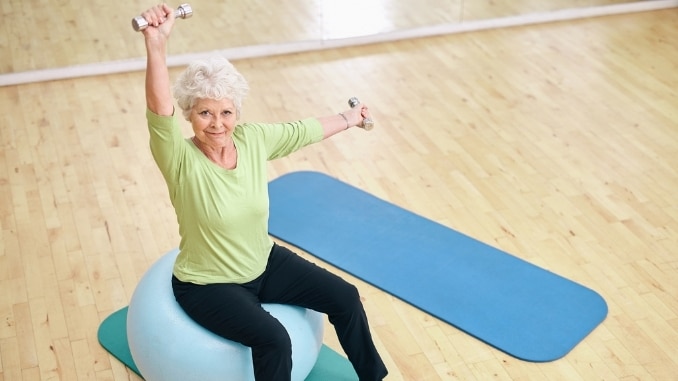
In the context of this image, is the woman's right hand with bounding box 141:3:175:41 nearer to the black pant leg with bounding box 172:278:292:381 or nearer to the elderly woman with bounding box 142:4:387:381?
the elderly woman with bounding box 142:4:387:381

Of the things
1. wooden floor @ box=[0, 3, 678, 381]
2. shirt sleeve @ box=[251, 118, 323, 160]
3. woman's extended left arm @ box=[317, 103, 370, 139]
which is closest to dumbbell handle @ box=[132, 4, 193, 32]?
shirt sleeve @ box=[251, 118, 323, 160]

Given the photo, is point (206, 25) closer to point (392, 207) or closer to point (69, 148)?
point (69, 148)

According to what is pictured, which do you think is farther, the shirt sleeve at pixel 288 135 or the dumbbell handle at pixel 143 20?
the shirt sleeve at pixel 288 135

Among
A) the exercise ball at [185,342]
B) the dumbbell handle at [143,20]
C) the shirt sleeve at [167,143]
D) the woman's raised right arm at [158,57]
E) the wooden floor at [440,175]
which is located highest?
the dumbbell handle at [143,20]

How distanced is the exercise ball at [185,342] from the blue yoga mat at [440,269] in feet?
2.32

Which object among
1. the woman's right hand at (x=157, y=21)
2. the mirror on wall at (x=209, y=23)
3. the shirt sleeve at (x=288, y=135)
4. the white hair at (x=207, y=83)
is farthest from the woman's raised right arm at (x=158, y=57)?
the mirror on wall at (x=209, y=23)

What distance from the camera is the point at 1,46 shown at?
5.23 meters

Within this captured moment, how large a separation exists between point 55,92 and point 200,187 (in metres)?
2.81

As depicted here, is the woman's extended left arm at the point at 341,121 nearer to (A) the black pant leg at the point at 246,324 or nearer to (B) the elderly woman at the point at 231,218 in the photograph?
(B) the elderly woman at the point at 231,218

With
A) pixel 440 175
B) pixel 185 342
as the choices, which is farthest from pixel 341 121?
pixel 440 175

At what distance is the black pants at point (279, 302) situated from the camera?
276 cm

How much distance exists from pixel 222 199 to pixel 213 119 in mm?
223

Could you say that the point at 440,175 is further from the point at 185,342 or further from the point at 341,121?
the point at 185,342

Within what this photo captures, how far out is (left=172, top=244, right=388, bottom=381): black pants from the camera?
108 inches
